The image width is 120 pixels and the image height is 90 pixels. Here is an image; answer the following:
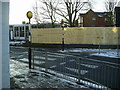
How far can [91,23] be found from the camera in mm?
57656

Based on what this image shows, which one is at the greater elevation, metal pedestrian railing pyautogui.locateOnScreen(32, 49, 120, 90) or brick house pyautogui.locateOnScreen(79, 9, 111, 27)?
brick house pyautogui.locateOnScreen(79, 9, 111, 27)

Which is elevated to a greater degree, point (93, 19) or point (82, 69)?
point (93, 19)

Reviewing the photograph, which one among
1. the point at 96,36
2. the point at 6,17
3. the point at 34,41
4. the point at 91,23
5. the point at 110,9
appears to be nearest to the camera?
the point at 6,17

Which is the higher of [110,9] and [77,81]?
[110,9]

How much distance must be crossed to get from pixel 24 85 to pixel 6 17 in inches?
85.3

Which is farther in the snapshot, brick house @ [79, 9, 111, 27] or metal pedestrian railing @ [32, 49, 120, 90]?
brick house @ [79, 9, 111, 27]

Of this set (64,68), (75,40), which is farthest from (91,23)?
(64,68)

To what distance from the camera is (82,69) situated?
20.9 feet

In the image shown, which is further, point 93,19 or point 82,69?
point 93,19

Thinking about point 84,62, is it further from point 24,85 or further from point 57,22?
point 57,22

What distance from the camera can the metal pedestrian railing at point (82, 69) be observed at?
17.5 ft

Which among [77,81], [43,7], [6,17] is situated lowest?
[77,81]

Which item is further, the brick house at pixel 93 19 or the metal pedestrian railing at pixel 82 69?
the brick house at pixel 93 19

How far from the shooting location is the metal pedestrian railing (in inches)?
210
